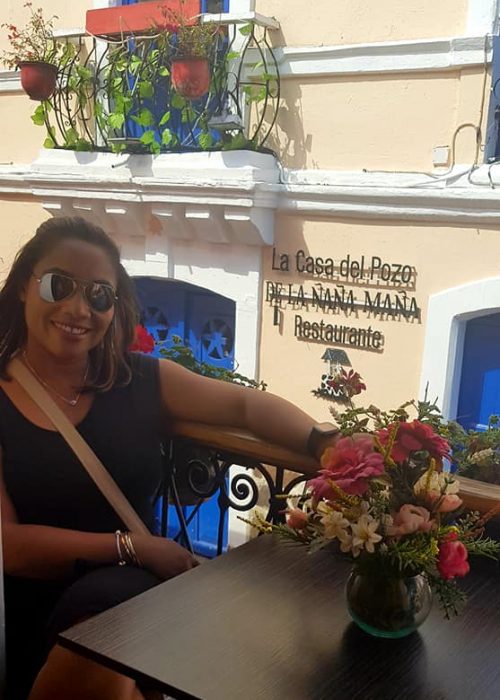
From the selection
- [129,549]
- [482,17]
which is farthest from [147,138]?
[129,549]

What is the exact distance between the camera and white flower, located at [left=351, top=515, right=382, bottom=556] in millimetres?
843

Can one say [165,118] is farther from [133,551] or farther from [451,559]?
[451,559]

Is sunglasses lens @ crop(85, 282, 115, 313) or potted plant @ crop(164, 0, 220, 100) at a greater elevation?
potted plant @ crop(164, 0, 220, 100)

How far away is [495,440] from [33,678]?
114cm

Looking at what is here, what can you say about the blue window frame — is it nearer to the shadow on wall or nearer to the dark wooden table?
the shadow on wall

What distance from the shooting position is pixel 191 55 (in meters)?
2.40

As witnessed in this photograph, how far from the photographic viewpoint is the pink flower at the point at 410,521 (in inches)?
33.6

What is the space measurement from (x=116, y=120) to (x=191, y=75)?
375mm

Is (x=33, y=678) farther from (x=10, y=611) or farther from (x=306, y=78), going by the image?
(x=306, y=78)

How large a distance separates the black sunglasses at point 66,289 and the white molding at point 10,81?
1.82 meters

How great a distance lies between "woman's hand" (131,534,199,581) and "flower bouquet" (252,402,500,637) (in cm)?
38

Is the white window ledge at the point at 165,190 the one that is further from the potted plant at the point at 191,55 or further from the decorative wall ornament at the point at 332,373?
the decorative wall ornament at the point at 332,373

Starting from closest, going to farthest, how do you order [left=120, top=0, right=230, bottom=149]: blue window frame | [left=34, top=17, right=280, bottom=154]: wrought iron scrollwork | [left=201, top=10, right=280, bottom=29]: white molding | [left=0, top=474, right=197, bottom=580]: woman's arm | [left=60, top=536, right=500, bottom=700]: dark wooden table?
1. [left=60, top=536, right=500, bottom=700]: dark wooden table
2. [left=0, top=474, right=197, bottom=580]: woman's arm
3. [left=201, top=10, right=280, bottom=29]: white molding
4. [left=34, top=17, right=280, bottom=154]: wrought iron scrollwork
5. [left=120, top=0, right=230, bottom=149]: blue window frame

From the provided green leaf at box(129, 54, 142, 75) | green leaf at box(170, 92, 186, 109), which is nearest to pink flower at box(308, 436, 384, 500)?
green leaf at box(170, 92, 186, 109)
